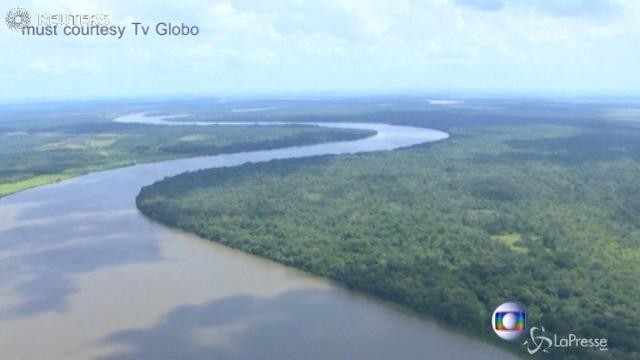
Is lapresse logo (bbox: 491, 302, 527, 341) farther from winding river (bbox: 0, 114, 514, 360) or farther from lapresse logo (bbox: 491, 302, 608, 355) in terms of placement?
winding river (bbox: 0, 114, 514, 360)

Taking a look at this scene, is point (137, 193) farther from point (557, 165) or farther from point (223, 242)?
point (557, 165)

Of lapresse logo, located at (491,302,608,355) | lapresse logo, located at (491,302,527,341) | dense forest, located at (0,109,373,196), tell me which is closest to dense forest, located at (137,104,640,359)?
lapresse logo, located at (491,302,608,355)

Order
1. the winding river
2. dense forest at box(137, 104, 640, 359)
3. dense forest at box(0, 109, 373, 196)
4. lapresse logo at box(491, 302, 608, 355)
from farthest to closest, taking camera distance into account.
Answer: dense forest at box(0, 109, 373, 196)
dense forest at box(137, 104, 640, 359)
the winding river
lapresse logo at box(491, 302, 608, 355)

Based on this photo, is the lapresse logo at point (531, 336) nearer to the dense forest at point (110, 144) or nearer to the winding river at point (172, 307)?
the winding river at point (172, 307)

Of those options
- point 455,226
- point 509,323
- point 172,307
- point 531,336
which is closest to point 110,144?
point 455,226

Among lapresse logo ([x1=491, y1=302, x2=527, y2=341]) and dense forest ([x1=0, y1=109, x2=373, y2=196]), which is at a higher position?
dense forest ([x1=0, y1=109, x2=373, y2=196])

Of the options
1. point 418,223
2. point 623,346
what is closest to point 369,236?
point 418,223
